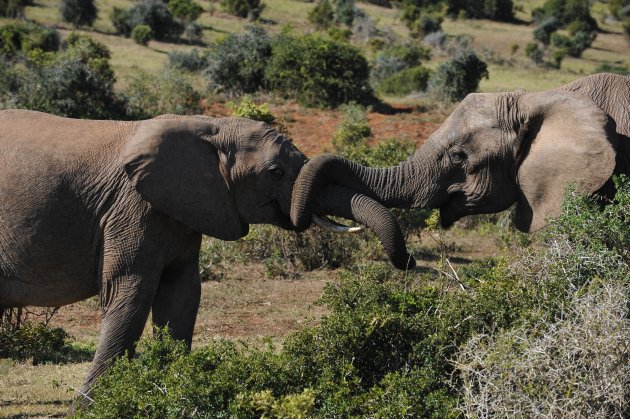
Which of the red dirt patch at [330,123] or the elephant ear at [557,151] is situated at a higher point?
the elephant ear at [557,151]

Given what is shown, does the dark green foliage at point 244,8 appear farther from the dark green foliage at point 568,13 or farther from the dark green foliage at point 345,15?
the dark green foliage at point 568,13

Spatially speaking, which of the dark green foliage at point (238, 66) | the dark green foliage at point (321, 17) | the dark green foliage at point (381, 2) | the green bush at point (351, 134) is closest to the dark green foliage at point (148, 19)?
the dark green foliage at point (321, 17)

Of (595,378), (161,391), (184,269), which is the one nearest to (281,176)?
(184,269)

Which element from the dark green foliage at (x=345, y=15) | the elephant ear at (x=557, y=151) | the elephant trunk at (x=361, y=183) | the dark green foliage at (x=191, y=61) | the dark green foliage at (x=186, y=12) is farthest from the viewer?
the dark green foliage at (x=345, y=15)

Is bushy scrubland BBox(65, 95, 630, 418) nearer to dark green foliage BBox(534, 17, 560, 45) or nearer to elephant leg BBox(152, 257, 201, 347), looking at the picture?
elephant leg BBox(152, 257, 201, 347)

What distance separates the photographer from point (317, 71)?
29.1 meters

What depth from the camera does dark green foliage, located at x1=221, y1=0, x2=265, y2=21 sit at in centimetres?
5128

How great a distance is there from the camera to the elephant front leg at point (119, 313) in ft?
24.9

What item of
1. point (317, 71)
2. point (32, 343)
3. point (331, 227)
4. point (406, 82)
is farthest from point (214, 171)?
point (406, 82)

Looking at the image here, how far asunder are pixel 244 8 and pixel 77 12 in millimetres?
11393

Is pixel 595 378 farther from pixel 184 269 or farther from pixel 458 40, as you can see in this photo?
pixel 458 40

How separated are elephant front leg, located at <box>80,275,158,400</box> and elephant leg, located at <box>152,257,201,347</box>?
510 millimetres

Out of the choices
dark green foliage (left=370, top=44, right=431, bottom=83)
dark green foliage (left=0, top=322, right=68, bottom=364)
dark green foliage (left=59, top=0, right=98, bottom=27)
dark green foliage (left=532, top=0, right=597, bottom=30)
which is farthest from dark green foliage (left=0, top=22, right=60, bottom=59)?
dark green foliage (left=532, top=0, right=597, bottom=30)

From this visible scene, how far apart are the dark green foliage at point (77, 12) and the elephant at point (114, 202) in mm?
35456
